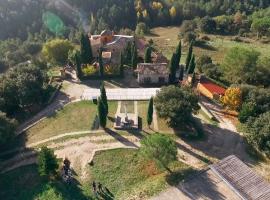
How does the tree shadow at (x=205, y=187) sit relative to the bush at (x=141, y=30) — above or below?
below

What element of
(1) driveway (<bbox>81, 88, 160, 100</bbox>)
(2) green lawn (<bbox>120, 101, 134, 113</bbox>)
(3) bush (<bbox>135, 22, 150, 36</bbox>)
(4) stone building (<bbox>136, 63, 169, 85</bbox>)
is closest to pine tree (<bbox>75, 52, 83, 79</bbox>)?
(1) driveway (<bbox>81, 88, 160, 100</bbox>)

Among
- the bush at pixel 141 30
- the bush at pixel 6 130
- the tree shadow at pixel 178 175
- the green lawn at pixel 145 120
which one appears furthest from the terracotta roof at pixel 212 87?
the bush at pixel 141 30

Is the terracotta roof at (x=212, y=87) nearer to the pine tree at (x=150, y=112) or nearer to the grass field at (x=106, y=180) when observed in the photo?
the pine tree at (x=150, y=112)

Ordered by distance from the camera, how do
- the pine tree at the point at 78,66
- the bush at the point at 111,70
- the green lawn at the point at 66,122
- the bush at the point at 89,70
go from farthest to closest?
the bush at the point at 111,70 < the bush at the point at 89,70 < the pine tree at the point at 78,66 < the green lawn at the point at 66,122

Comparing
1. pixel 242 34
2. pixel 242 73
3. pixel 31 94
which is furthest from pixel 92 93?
pixel 242 34

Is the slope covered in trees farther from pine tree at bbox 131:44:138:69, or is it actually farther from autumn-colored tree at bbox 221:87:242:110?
autumn-colored tree at bbox 221:87:242:110

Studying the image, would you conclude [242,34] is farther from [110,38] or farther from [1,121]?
[1,121]
